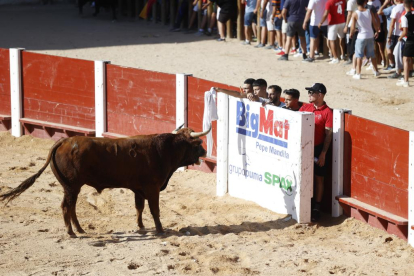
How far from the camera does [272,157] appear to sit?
30.5 feet

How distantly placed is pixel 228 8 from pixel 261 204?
389 inches

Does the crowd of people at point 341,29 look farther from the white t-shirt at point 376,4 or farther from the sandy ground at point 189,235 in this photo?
the sandy ground at point 189,235


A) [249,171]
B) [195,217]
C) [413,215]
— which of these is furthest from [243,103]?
[413,215]

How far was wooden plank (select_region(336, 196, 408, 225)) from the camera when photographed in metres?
8.15

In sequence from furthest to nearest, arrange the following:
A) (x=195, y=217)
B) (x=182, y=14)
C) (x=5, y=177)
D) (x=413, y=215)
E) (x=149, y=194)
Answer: (x=182, y=14)
(x=5, y=177)
(x=195, y=217)
(x=149, y=194)
(x=413, y=215)

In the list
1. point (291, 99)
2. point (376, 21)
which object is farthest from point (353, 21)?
point (291, 99)

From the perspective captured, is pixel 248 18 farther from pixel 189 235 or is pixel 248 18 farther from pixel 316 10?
pixel 189 235

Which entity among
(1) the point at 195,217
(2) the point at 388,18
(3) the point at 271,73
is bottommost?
(1) the point at 195,217

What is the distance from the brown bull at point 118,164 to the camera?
8.36 m

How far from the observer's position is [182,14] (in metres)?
20.8

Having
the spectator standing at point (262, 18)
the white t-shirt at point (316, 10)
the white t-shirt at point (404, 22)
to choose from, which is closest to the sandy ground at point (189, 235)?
the white t-shirt at point (404, 22)

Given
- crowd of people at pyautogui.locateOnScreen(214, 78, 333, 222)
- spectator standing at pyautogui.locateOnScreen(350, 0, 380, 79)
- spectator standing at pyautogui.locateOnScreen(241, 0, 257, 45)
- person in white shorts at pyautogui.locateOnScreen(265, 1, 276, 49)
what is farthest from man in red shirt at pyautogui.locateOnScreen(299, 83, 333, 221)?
spectator standing at pyautogui.locateOnScreen(241, 0, 257, 45)

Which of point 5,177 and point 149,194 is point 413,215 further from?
point 5,177

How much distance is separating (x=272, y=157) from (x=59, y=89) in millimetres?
5128
